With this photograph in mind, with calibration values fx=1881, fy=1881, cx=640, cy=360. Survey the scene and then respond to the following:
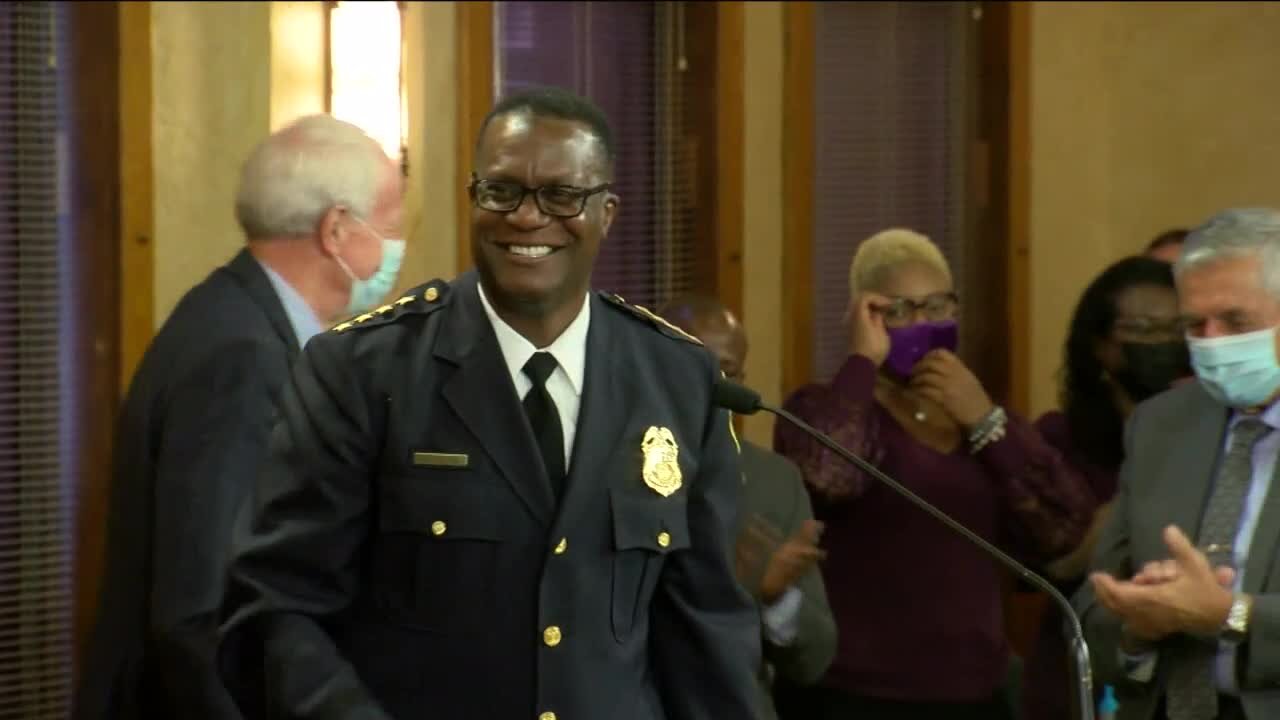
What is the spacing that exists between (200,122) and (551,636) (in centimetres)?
257

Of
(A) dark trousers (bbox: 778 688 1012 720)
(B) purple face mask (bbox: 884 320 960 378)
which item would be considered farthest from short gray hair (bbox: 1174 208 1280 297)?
(A) dark trousers (bbox: 778 688 1012 720)

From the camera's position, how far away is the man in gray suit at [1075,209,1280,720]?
9.94 feet

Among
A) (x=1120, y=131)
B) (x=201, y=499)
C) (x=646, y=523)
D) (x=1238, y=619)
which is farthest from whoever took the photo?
(x=1120, y=131)

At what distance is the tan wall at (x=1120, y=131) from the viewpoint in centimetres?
537

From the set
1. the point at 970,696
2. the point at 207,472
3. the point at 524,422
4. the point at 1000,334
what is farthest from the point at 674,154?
the point at 524,422

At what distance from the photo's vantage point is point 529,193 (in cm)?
222

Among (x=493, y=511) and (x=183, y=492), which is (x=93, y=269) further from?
(x=493, y=511)

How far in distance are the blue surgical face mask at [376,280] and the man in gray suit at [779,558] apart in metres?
0.68

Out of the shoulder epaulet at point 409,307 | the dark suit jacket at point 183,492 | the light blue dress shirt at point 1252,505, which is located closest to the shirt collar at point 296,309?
the dark suit jacket at point 183,492

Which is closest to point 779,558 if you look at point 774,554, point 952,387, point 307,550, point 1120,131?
point 774,554

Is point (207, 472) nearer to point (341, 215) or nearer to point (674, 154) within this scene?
point (341, 215)

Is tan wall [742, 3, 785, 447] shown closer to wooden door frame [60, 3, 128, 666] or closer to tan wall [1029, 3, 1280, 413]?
tan wall [1029, 3, 1280, 413]

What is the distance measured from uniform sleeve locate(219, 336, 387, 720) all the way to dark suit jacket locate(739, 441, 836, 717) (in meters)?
1.44

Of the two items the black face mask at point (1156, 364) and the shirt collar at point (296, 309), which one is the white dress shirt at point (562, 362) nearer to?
the shirt collar at point (296, 309)
